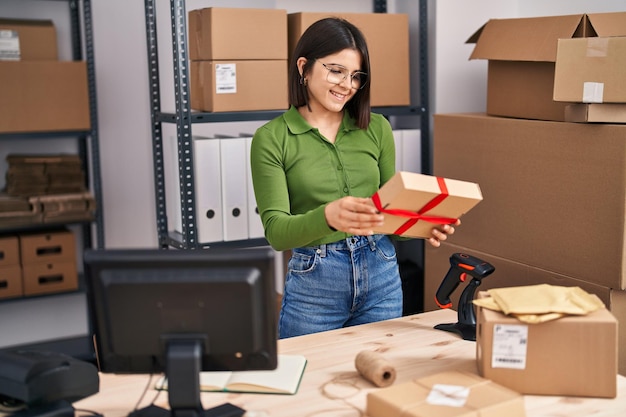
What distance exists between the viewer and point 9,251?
321 cm

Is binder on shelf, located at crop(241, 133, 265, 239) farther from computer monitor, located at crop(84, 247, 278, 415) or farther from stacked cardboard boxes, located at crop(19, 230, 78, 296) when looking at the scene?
computer monitor, located at crop(84, 247, 278, 415)

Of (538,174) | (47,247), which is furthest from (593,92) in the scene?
(47,247)

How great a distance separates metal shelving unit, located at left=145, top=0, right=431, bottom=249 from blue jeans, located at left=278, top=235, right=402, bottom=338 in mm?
747

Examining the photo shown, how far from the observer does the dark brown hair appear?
1.95 metres

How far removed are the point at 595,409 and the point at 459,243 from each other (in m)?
1.24

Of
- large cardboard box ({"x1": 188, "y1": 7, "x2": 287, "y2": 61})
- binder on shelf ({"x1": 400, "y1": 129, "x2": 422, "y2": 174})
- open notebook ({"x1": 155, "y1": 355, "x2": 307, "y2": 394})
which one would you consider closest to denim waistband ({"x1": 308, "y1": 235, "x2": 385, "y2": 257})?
open notebook ({"x1": 155, "y1": 355, "x2": 307, "y2": 394})

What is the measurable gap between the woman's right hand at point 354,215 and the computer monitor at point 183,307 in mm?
375

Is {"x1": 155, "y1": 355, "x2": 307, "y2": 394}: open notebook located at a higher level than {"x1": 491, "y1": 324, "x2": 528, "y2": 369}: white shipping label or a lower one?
lower

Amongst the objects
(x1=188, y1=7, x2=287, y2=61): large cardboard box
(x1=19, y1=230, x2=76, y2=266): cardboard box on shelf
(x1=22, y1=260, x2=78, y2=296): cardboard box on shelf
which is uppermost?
(x1=188, y1=7, x2=287, y2=61): large cardboard box

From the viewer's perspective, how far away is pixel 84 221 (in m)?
3.37

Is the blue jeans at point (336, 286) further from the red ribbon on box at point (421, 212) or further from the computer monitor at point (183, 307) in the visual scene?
the computer monitor at point (183, 307)

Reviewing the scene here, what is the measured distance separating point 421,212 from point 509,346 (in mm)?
334

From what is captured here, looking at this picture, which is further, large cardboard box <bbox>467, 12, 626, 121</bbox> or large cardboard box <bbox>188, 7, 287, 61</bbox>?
large cardboard box <bbox>188, 7, 287, 61</bbox>

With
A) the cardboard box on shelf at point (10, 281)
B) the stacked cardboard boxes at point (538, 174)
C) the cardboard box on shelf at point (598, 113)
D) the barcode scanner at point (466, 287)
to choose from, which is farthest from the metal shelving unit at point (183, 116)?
the barcode scanner at point (466, 287)
